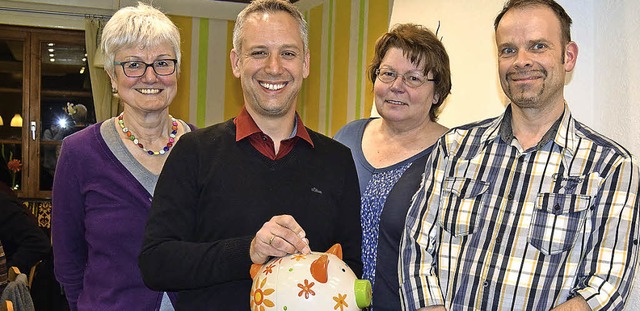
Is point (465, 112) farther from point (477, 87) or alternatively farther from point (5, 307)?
point (5, 307)

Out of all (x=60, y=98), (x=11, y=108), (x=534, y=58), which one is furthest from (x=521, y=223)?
(x=11, y=108)

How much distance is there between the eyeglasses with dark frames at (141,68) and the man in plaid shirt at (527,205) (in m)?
0.85

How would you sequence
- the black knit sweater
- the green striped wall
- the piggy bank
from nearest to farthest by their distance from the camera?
the piggy bank
the black knit sweater
the green striped wall

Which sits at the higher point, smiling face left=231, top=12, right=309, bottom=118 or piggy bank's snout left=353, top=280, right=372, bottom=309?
smiling face left=231, top=12, right=309, bottom=118

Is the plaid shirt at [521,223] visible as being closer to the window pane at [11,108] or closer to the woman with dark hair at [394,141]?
the woman with dark hair at [394,141]

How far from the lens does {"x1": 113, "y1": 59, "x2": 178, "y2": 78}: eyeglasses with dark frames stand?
6.66 feet

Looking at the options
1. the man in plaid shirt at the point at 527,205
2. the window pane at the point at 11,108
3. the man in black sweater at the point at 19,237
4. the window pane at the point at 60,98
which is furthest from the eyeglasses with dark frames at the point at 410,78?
the window pane at the point at 11,108

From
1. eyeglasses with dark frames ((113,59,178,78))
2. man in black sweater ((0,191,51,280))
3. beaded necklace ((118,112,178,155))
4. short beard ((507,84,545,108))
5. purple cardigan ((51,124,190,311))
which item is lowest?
man in black sweater ((0,191,51,280))

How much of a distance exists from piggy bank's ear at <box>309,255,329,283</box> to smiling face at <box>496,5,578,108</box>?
762 mm

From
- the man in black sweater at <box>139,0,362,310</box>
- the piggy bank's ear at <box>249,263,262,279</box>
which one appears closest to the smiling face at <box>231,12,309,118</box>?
the man in black sweater at <box>139,0,362,310</box>

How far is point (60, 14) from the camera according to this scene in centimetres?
621

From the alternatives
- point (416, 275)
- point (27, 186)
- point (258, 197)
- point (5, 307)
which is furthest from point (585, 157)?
point (27, 186)

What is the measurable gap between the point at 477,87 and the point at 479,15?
298 millimetres

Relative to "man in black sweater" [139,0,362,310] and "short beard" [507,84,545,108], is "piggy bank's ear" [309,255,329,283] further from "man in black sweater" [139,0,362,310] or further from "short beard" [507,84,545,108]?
"short beard" [507,84,545,108]
